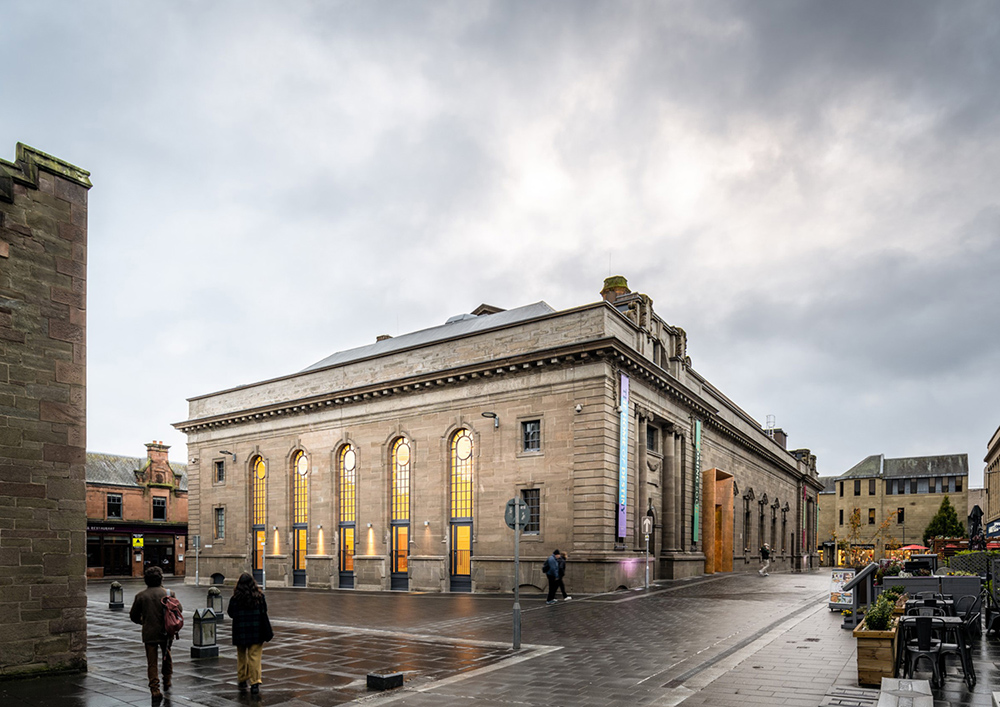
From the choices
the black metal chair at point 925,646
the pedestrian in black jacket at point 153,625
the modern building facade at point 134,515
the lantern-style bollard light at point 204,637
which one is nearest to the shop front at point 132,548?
the modern building facade at point 134,515

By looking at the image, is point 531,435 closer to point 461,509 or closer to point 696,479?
point 461,509

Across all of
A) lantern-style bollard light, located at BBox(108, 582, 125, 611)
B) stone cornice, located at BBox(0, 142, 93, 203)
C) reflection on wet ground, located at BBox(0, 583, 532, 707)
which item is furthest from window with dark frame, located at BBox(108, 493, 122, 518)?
stone cornice, located at BBox(0, 142, 93, 203)

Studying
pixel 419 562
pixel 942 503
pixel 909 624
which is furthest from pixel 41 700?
pixel 942 503

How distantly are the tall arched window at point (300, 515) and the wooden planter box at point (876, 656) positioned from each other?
3386 centimetres

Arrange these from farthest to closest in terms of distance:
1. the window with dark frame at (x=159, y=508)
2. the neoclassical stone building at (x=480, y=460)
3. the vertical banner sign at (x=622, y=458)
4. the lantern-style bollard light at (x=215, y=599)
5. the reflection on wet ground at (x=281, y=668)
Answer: the window with dark frame at (x=159, y=508) < the vertical banner sign at (x=622, y=458) < the neoclassical stone building at (x=480, y=460) < the lantern-style bollard light at (x=215, y=599) < the reflection on wet ground at (x=281, y=668)

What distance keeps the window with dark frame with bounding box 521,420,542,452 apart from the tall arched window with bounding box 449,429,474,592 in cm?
282

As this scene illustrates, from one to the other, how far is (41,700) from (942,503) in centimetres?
10154

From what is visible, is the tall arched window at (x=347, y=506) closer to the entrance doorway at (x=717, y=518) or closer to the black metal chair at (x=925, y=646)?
the entrance doorway at (x=717, y=518)

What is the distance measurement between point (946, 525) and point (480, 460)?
252 ft

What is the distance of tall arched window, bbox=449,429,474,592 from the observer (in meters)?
32.8

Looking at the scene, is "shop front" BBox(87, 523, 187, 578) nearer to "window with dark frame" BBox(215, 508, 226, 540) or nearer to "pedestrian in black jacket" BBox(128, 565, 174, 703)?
"window with dark frame" BBox(215, 508, 226, 540)

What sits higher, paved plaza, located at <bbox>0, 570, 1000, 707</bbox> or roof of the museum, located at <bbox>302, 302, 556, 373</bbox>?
roof of the museum, located at <bbox>302, 302, 556, 373</bbox>

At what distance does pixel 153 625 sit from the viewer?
10.9m

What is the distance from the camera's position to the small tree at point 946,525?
86.1m
